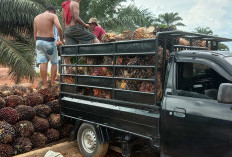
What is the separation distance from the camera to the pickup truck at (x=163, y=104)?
292cm

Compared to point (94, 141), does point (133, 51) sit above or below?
above

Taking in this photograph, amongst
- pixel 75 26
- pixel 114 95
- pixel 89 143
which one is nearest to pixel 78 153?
pixel 89 143

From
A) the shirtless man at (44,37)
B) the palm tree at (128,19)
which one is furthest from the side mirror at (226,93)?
the palm tree at (128,19)

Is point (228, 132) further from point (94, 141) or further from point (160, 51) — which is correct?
point (94, 141)

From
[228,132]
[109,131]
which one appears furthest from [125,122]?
[228,132]

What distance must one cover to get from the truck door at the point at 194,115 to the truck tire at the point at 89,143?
1.34 metres

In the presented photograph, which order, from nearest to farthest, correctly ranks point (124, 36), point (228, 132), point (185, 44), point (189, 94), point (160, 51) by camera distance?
point (228, 132) → point (189, 94) → point (160, 51) → point (185, 44) → point (124, 36)

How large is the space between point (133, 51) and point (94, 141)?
5.91 ft

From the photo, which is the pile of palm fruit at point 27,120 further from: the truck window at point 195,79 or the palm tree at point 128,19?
the palm tree at point 128,19

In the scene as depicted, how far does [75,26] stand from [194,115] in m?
4.01

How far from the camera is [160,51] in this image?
364 cm

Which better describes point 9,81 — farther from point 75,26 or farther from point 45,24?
point 75,26

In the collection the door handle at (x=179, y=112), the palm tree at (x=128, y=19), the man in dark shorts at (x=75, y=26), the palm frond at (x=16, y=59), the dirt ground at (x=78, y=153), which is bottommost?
the dirt ground at (x=78, y=153)

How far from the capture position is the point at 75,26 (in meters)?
6.11
